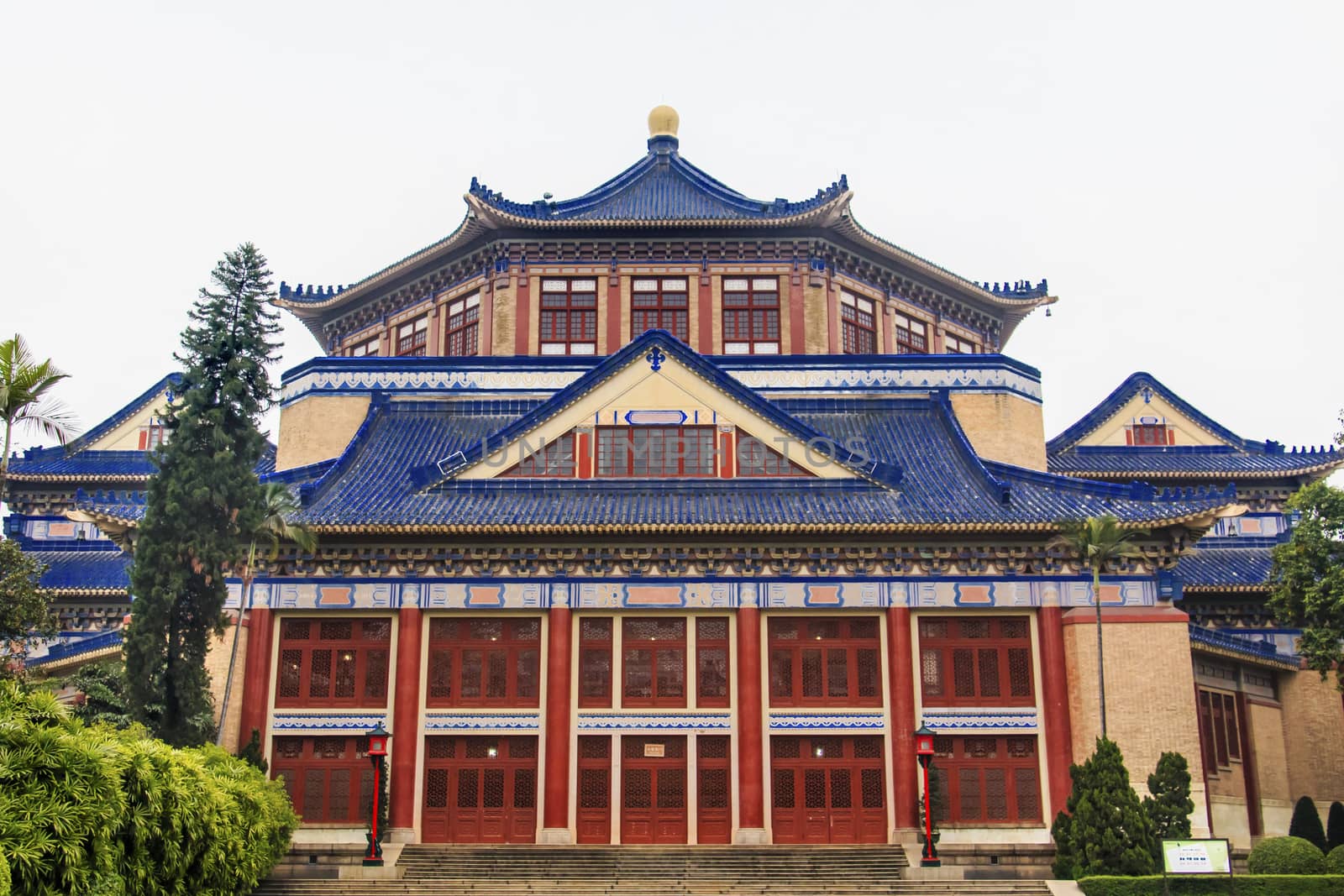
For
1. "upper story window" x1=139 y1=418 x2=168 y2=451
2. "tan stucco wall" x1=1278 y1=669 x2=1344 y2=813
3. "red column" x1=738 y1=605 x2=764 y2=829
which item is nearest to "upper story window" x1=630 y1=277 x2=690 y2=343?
"red column" x1=738 y1=605 x2=764 y2=829

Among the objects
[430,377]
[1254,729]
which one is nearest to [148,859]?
[430,377]

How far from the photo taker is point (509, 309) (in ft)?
133

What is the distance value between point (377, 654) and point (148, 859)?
13595mm

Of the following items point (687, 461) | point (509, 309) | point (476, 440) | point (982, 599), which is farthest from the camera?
point (509, 309)

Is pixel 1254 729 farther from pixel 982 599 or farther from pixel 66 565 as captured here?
pixel 66 565

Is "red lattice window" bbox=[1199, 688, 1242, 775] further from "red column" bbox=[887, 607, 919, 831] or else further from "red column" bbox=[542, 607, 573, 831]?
"red column" bbox=[542, 607, 573, 831]

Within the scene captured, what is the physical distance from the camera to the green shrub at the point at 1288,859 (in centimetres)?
2841

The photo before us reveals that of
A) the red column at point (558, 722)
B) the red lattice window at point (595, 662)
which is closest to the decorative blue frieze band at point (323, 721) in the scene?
the red column at point (558, 722)

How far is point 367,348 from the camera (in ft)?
146

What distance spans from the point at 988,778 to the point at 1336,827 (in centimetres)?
1049

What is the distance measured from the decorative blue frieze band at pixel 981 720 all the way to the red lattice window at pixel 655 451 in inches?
300

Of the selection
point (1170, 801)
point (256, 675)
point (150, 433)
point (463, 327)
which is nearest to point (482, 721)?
point (256, 675)

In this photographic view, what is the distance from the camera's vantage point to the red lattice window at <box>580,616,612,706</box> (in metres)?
31.6

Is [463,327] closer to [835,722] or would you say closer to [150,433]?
[150,433]
